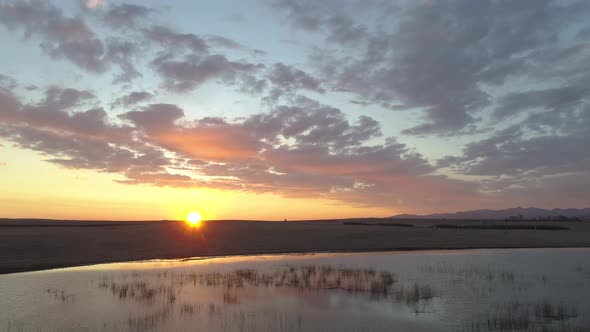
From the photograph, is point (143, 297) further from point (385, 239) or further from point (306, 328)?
point (385, 239)

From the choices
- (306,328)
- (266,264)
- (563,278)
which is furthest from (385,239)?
(306,328)

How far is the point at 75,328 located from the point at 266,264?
82.6 feet

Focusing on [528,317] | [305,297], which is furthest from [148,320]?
[528,317]

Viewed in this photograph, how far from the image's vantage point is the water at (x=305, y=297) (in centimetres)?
1923

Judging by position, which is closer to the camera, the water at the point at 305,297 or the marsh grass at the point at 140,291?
the water at the point at 305,297

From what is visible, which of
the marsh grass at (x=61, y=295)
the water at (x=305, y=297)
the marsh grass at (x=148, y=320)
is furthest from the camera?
the marsh grass at (x=61, y=295)

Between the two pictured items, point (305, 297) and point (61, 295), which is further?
point (61, 295)

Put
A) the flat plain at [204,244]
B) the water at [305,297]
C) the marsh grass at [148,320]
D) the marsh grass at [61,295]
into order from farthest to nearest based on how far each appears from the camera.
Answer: the flat plain at [204,244] → the marsh grass at [61,295] → the water at [305,297] → the marsh grass at [148,320]

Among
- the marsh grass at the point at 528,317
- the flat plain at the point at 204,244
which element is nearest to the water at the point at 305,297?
the marsh grass at the point at 528,317

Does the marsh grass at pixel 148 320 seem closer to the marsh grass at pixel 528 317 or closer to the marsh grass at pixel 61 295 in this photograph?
the marsh grass at pixel 61 295

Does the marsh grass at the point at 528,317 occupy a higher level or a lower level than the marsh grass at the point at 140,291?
higher

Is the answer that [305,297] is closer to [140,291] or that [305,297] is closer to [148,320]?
[148,320]

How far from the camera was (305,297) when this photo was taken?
25656 mm

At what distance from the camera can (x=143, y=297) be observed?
25.8 m
